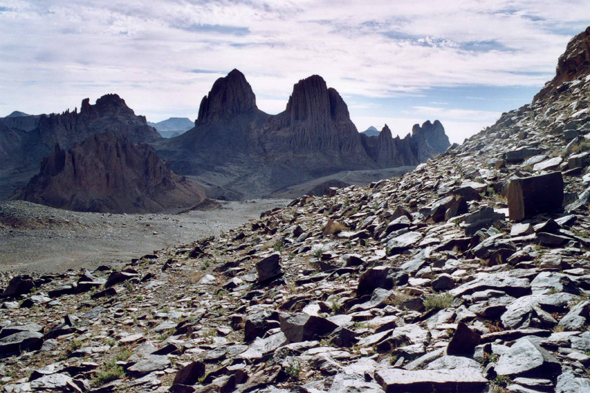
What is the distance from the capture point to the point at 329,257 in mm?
10227

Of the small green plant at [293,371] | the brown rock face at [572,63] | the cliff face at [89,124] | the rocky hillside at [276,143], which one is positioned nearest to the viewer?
the small green plant at [293,371]

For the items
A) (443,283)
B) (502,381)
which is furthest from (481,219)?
(502,381)

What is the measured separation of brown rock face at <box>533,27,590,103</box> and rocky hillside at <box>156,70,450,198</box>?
9075 cm

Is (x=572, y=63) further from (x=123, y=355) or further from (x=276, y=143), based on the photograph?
(x=276, y=143)

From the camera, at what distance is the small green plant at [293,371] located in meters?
4.50

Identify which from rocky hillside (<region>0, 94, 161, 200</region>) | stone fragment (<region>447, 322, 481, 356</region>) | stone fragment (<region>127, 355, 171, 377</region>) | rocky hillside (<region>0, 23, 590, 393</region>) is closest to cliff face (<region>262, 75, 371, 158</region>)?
rocky hillside (<region>0, 94, 161, 200</region>)

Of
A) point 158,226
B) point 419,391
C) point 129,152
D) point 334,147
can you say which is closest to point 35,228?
point 158,226

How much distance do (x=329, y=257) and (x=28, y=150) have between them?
19624 centimetres

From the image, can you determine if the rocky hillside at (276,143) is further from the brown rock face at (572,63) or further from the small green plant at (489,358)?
the small green plant at (489,358)

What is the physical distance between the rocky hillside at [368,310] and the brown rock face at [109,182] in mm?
77415

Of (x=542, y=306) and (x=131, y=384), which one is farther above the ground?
(x=542, y=306)

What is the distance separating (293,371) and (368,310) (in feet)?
6.51

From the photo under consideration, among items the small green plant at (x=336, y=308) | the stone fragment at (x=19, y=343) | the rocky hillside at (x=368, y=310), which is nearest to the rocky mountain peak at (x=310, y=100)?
the rocky hillside at (x=368, y=310)

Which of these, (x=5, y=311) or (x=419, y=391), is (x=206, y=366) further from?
(x=5, y=311)
